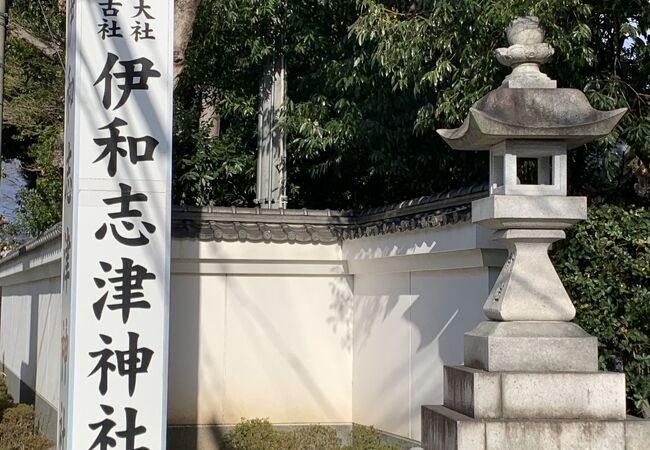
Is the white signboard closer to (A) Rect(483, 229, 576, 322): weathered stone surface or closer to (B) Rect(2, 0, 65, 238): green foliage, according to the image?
(A) Rect(483, 229, 576, 322): weathered stone surface

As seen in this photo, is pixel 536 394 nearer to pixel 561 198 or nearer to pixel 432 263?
pixel 561 198

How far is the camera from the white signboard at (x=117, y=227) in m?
7.13

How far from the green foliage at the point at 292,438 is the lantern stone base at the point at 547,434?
14.7ft

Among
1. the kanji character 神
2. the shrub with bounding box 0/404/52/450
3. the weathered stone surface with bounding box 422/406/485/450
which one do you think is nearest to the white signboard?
the kanji character 神

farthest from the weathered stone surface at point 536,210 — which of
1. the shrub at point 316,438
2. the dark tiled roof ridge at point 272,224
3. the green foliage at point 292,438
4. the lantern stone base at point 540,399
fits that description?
the shrub at point 316,438

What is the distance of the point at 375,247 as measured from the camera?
35.8 feet

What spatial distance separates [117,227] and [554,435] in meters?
3.53

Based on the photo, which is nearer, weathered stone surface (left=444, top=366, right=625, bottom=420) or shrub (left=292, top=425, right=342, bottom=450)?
weathered stone surface (left=444, top=366, right=625, bottom=420)

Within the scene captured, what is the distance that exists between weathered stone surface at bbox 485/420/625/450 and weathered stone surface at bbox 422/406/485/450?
0.07m

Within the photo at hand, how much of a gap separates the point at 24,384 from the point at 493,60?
11623 mm

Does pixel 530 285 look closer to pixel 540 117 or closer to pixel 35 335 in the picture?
pixel 540 117

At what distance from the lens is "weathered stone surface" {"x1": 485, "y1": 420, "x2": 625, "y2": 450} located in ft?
20.7

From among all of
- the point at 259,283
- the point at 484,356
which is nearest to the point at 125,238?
the point at 484,356

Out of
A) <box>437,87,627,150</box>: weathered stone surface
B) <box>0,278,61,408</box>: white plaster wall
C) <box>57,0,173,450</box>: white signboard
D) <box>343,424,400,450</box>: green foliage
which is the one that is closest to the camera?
<box>437,87,627,150</box>: weathered stone surface
